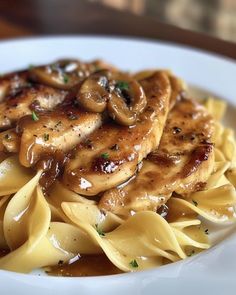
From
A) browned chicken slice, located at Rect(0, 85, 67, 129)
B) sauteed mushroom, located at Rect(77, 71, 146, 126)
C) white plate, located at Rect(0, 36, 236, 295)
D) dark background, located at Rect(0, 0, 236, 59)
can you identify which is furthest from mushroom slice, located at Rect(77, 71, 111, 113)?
dark background, located at Rect(0, 0, 236, 59)

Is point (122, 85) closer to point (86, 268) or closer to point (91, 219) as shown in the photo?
point (91, 219)

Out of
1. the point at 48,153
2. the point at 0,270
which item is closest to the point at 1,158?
the point at 48,153

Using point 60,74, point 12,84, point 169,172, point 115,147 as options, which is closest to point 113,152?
point 115,147

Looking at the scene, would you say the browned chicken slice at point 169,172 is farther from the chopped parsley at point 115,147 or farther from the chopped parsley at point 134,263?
the chopped parsley at point 134,263

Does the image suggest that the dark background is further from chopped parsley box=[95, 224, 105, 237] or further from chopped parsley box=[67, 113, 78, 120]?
chopped parsley box=[95, 224, 105, 237]

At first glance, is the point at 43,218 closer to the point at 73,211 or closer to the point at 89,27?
the point at 73,211

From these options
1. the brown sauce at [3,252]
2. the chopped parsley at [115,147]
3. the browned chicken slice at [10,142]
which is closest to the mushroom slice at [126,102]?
the chopped parsley at [115,147]

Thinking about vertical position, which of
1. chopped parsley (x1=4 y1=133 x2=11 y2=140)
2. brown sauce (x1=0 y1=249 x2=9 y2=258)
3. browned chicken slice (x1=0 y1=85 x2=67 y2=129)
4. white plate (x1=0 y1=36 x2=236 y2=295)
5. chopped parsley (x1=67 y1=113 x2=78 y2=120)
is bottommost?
brown sauce (x1=0 y1=249 x2=9 y2=258)
